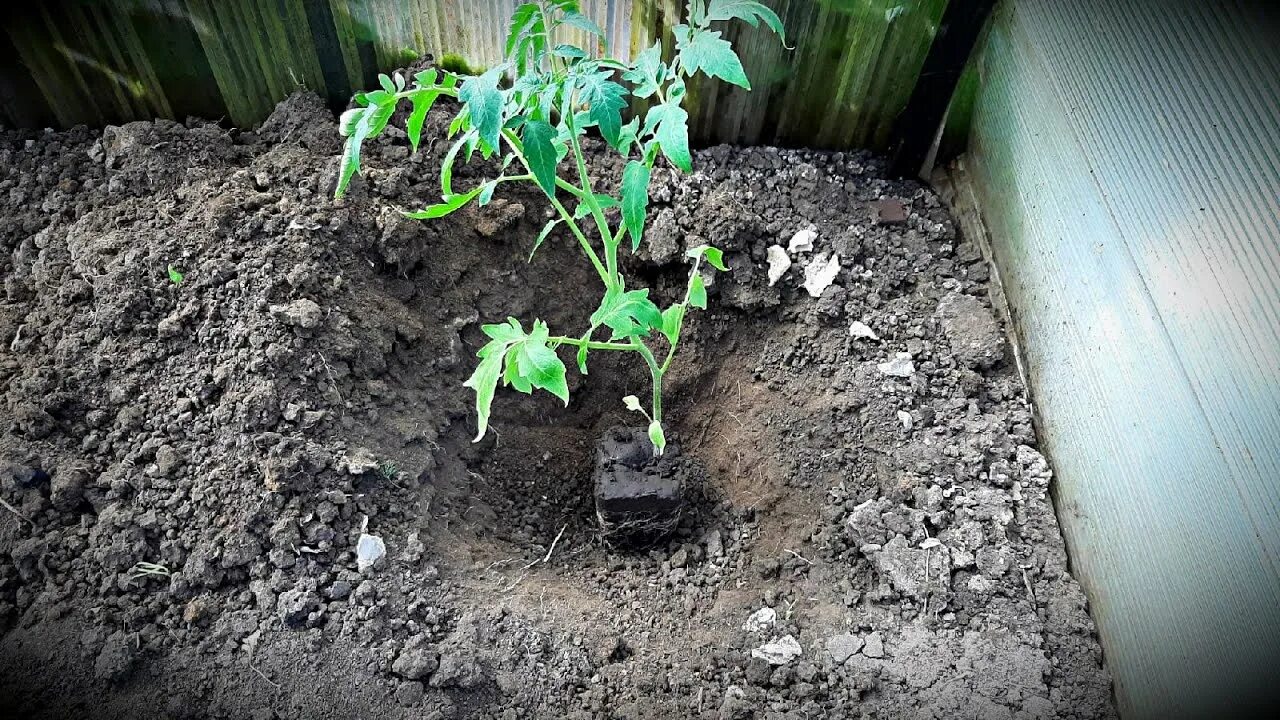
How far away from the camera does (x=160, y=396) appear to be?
1.50 meters

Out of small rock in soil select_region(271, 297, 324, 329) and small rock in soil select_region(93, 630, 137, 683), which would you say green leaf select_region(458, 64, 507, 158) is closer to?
small rock in soil select_region(271, 297, 324, 329)

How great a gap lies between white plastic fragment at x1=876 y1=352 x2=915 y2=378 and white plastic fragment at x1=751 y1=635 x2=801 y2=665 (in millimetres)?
592

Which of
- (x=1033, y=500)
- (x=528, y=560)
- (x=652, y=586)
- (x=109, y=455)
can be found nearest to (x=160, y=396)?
(x=109, y=455)

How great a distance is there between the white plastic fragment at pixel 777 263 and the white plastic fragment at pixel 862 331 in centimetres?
19

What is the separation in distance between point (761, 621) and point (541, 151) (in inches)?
35.1

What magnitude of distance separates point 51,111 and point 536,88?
53.3 inches

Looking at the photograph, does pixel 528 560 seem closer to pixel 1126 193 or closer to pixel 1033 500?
pixel 1033 500

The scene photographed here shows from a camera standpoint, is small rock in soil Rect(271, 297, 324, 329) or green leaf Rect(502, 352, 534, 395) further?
small rock in soil Rect(271, 297, 324, 329)

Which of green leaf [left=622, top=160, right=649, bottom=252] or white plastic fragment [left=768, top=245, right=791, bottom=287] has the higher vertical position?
green leaf [left=622, top=160, right=649, bottom=252]

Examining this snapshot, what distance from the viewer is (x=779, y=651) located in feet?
4.60

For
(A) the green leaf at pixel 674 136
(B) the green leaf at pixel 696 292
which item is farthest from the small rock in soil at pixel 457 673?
(A) the green leaf at pixel 674 136

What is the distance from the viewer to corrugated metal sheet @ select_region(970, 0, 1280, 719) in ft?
3.55

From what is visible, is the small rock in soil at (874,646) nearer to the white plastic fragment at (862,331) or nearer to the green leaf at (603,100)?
the white plastic fragment at (862,331)

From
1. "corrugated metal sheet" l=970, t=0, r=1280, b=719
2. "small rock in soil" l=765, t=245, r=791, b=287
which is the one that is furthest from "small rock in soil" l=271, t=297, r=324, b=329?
"corrugated metal sheet" l=970, t=0, r=1280, b=719
